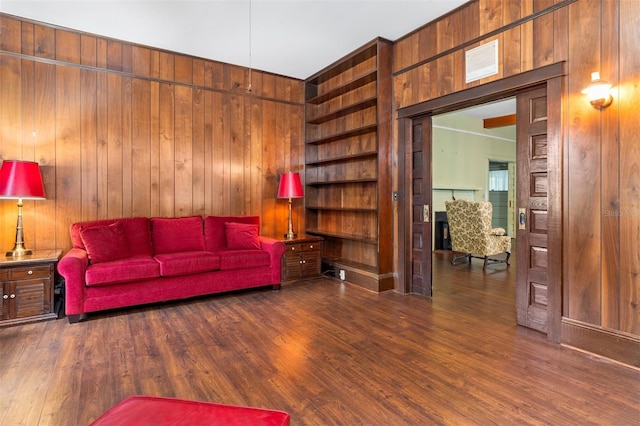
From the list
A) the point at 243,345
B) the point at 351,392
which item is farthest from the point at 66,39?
the point at 351,392

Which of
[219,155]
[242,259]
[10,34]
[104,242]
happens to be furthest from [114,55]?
[242,259]

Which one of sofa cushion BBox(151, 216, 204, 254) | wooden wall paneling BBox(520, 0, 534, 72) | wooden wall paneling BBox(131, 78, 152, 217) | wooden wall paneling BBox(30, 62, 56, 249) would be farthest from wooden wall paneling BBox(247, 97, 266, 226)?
wooden wall paneling BBox(520, 0, 534, 72)

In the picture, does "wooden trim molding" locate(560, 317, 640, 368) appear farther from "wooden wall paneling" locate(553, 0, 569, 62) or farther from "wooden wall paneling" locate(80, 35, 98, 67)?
"wooden wall paneling" locate(80, 35, 98, 67)

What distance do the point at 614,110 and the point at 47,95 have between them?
5.12 meters

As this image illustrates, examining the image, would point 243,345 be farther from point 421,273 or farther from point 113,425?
point 421,273

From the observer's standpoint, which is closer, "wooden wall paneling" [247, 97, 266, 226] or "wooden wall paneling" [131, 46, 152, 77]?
"wooden wall paneling" [131, 46, 152, 77]

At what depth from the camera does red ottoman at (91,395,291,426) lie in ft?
3.81

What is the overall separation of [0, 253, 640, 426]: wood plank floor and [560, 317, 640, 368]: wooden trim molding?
0.08 metres

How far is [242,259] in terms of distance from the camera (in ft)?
13.0

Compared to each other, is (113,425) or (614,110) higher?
(614,110)

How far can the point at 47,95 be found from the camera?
12.0ft

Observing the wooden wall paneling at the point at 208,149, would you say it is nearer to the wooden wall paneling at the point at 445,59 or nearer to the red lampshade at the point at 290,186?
the red lampshade at the point at 290,186

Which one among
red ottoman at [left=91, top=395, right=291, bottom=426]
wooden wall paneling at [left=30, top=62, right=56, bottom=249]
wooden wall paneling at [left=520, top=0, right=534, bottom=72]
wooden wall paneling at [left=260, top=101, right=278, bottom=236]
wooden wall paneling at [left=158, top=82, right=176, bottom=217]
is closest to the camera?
red ottoman at [left=91, top=395, right=291, bottom=426]

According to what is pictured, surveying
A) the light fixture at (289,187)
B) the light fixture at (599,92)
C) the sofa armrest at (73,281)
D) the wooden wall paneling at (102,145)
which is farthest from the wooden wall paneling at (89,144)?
the light fixture at (599,92)
